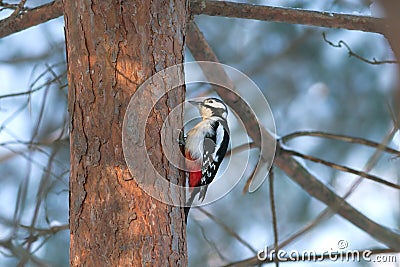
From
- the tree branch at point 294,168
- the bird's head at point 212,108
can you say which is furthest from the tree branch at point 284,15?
the bird's head at point 212,108

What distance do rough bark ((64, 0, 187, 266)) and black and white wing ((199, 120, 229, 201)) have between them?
28cm

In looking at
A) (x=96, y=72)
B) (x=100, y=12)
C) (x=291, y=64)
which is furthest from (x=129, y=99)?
(x=291, y=64)

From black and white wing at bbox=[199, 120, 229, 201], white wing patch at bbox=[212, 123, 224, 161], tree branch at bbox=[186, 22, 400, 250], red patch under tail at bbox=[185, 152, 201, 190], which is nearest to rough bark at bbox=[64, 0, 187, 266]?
red patch under tail at bbox=[185, 152, 201, 190]

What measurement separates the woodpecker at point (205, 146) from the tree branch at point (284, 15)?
32cm

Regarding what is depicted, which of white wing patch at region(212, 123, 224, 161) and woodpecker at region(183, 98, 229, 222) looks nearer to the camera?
woodpecker at region(183, 98, 229, 222)

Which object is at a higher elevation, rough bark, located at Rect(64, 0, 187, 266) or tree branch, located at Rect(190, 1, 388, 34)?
tree branch, located at Rect(190, 1, 388, 34)

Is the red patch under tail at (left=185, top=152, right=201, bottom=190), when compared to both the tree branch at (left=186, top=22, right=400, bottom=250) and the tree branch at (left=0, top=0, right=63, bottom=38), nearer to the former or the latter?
the tree branch at (left=186, top=22, right=400, bottom=250)

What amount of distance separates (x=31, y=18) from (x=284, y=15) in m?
0.93

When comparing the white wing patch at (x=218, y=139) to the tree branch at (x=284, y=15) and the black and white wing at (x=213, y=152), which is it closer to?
the black and white wing at (x=213, y=152)

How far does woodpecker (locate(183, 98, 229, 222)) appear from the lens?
213cm

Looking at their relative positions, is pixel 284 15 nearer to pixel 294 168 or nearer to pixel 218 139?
pixel 218 139

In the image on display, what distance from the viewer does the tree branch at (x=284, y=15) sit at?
250cm

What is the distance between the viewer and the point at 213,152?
235 cm

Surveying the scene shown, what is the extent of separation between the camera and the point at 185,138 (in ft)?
7.45
